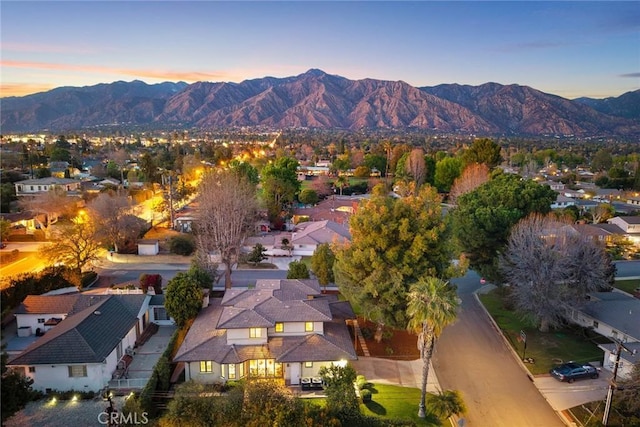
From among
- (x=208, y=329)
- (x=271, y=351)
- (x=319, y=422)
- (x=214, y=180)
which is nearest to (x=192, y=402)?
(x=319, y=422)

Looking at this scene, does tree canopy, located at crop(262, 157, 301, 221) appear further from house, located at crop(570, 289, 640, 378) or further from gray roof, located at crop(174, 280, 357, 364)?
house, located at crop(570, 289, 640, 378)

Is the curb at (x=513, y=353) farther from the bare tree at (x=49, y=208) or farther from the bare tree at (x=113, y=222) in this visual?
the bare tree at (x=49, y=208)

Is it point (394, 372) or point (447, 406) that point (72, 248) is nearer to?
point (394, 372)

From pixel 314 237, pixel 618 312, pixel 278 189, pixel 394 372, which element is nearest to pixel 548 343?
pixel 618 312

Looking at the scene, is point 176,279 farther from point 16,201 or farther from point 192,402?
point 16,201

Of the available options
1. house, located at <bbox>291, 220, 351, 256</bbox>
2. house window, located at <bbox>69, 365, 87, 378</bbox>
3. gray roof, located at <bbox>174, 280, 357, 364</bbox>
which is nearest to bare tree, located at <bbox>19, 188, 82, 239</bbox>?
house, located at <bbox>291, 220, 351, 256</bbox>

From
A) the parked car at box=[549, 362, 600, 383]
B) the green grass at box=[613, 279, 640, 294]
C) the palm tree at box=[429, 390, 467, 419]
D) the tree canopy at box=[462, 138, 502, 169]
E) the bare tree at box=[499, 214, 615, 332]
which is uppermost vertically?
the tree canopy at box=[462, 138, 502, 169]

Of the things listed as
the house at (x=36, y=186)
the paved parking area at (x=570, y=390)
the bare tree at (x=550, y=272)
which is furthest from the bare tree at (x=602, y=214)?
the house at (x=36, y=186)
